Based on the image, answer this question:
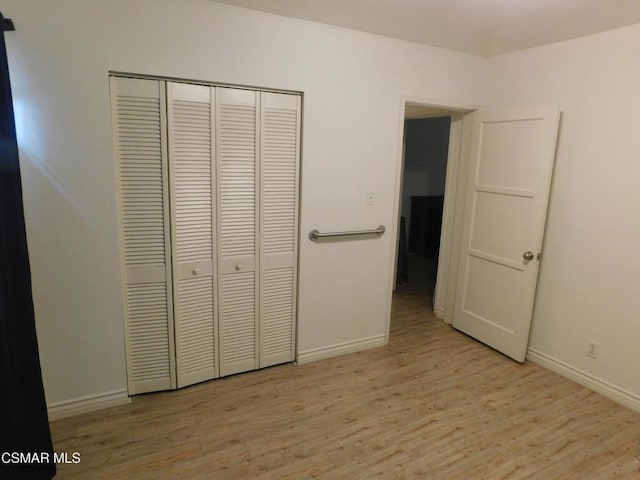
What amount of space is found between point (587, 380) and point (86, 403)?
128 inches

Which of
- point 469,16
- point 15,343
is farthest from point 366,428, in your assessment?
point 469,16

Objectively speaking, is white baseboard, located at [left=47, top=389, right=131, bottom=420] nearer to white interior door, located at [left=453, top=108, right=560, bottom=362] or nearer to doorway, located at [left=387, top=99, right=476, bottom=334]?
doorway, located at [left=387, top=99, right=476, bottom=334]

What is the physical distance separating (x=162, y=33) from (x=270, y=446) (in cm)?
230

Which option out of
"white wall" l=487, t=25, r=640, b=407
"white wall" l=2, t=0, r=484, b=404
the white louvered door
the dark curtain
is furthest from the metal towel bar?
the dark curtain

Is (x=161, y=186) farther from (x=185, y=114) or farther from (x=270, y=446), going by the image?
(x=270, y=446)

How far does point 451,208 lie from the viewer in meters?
3.72

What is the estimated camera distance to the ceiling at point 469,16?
226cm

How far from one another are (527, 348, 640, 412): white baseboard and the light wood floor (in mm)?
59

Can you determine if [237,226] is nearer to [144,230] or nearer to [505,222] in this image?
[144,230]

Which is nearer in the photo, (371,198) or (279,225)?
(279,225)

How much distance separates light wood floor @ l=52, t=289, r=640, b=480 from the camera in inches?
79.5

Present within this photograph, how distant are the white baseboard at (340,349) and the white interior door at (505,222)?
0.86m

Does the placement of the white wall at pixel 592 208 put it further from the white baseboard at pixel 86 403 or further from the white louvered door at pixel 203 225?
the white baseboard at pixel 86 403

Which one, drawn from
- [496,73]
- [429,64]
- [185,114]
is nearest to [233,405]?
[185,114]
